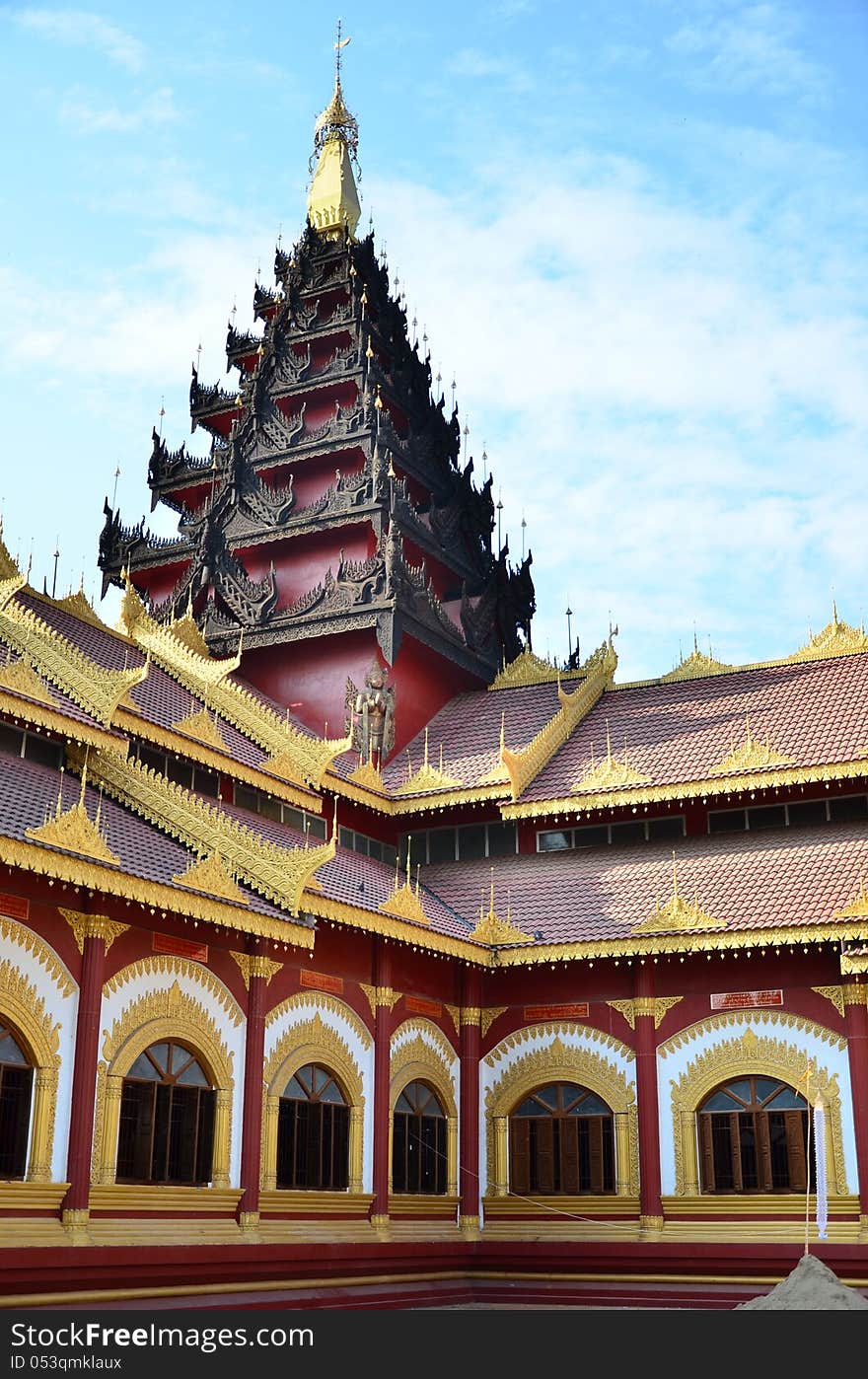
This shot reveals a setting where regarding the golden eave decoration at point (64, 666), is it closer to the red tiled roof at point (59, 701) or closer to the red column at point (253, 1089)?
the red tiled roof at point (59, 701)

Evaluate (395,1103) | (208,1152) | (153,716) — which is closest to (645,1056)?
(395,1103)

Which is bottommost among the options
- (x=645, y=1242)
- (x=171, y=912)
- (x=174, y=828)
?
(x=645, y=1242)

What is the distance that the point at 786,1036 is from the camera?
21469 mm

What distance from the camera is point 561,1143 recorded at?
22.8 m

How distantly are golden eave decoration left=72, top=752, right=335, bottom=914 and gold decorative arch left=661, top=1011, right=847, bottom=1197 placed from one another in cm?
659

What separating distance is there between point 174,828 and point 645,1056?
8003 millimetres

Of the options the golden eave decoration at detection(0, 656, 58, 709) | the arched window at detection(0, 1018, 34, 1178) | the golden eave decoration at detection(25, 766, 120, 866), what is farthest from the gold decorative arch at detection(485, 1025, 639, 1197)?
the golden eave decoration at detection(0, 656, 58, 709)

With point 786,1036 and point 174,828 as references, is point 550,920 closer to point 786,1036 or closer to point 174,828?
point 786,1036

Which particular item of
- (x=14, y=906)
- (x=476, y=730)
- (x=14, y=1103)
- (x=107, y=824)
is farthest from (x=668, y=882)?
(x=14, y=1103)

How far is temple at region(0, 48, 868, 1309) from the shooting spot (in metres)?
16.9

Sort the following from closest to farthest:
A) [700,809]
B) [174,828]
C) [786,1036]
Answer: [174,828] → [786,1036] → [700,809]

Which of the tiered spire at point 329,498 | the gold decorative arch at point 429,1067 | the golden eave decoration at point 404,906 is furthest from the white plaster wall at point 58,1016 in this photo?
the tiered spire at point 329,498

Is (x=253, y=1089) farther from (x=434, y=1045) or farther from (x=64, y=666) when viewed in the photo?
(x=64, y=666)

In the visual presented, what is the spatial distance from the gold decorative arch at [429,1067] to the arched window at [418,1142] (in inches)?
4.3
